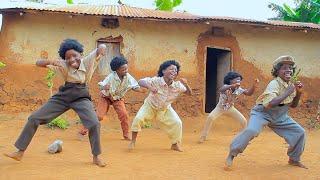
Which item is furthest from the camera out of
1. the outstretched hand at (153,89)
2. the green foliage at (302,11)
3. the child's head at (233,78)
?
the green foliage at (302,11)

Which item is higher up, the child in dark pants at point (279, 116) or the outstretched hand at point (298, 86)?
the outstretched hand at point (298, 86)

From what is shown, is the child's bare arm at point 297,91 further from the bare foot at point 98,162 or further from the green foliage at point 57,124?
the green foliage at point 57,124

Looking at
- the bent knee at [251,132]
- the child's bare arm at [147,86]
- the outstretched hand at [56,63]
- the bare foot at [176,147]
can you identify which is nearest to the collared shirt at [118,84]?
the child's bare arm at [147,86]

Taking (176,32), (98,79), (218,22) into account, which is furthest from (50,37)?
(218,22)

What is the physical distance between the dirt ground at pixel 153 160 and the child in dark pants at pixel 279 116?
0.83 ft

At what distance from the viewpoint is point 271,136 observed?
8.79m

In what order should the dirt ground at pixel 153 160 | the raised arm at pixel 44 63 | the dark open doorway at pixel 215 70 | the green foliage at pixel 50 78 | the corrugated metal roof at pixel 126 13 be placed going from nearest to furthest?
the dirt ground at pixel 153 160, the raised arm at pixel 44 63, the green foliage at pixel 50 78, the corrugated metal roof at pixel 126 13, the dark open doorway at pixel 215 70

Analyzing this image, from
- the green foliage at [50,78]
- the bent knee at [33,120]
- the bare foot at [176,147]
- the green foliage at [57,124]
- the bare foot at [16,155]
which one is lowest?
the green foliage at [57,124]

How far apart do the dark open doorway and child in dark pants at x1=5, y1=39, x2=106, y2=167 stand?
6.29 meters

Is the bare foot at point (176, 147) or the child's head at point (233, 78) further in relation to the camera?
the child's head at point (233, 78)

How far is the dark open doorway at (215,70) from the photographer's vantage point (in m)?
11.5

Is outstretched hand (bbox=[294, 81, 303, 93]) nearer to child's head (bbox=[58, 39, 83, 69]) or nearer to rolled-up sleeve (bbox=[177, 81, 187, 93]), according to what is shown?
rolled-up sleeve (bbox=[177, 81, 187, 93])

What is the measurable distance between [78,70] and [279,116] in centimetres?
254

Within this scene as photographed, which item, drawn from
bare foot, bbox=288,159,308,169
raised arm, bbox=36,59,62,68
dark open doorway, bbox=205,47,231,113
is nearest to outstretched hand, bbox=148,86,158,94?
raised arm, bbox=36,59,62,68
